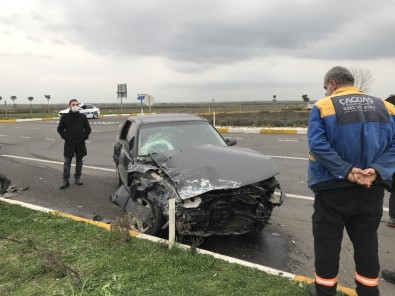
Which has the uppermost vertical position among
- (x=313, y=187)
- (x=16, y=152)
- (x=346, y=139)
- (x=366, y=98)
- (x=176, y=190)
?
(x=366, y=98)

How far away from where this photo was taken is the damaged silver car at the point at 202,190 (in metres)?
4.25

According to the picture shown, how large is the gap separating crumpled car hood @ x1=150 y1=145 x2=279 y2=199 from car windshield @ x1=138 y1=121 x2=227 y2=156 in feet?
1.87

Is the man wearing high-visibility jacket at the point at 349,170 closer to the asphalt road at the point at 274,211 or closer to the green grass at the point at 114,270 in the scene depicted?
the green grass at the point at 114,270

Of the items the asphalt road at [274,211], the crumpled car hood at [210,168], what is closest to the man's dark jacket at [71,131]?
the asphalt road at [274,211]

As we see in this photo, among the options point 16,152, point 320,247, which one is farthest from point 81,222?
point 16,152

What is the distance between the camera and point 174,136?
580 centimetres

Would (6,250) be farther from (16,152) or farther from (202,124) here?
(16,152)

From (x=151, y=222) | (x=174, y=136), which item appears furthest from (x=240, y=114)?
(x=151, y=222)

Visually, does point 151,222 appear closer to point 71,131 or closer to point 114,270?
point 114,270

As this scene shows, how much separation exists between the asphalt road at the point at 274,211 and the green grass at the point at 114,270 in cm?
72

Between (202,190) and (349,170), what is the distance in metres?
1.74

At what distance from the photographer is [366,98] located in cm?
296

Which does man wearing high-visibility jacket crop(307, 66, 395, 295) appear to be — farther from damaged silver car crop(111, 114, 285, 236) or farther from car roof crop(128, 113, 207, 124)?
car roof crop(128, 113, 207, 124)

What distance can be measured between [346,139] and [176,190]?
2.07 meters
